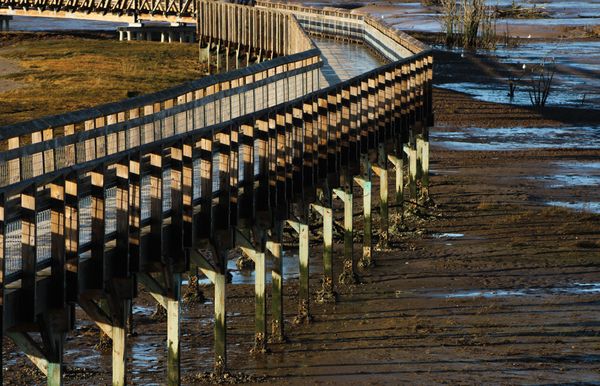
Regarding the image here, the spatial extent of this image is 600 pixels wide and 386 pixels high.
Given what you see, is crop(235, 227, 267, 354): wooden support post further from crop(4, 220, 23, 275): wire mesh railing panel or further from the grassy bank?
the grassy bank

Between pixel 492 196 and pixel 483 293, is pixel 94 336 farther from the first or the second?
pixel 492 196

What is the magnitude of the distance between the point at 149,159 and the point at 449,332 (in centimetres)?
658

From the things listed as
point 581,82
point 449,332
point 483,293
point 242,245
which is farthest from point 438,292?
point 581,82

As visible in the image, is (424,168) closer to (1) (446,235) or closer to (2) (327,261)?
(1) (446,235)

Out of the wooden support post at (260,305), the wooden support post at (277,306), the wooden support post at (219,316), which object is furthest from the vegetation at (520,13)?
the wooden support post at (219,316)

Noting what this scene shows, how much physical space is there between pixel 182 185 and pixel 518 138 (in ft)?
82.4

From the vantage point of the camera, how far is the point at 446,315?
22938 mm

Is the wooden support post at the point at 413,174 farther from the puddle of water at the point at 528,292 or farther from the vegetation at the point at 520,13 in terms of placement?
the vegetation at the point at 520,13

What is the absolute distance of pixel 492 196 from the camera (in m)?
32.9

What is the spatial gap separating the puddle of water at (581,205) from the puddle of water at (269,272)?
21.8 feet

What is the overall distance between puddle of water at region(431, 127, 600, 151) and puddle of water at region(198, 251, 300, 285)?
13244 millimetres

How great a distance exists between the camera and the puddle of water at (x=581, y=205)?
31.2 meters

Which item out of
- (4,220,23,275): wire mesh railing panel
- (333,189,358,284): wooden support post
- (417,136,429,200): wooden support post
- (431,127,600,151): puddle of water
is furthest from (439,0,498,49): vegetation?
(4,220,23,275): wire mesh railing panel

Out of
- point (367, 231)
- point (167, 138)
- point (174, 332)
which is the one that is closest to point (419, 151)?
point (367, 231)
